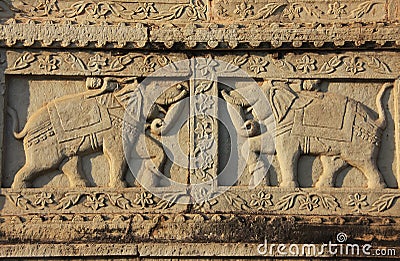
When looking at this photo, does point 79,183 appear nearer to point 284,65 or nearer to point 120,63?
point 120,63

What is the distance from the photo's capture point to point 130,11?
7.66 metres

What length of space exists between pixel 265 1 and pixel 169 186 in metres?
1.88

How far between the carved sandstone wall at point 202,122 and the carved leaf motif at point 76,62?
0.04 feet

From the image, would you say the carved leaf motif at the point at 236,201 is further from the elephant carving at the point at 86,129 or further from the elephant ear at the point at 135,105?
the elephant ear at the point at 135,105

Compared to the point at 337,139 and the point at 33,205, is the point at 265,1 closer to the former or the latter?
the point at 337,139

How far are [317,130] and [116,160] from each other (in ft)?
5.80

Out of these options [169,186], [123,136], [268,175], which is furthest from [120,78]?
[268,175]

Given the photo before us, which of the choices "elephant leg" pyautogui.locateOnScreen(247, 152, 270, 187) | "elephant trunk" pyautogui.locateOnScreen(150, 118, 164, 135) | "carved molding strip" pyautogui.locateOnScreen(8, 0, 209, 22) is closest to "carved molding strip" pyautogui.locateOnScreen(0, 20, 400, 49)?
"carved molding strip" pyautogui.locateOnScreen(8, 0, 209, 22)

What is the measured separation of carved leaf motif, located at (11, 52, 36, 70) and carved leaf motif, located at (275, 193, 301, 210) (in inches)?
97.8

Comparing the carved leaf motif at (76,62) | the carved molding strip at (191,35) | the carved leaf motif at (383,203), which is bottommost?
the carved leaf motif at (383,203)

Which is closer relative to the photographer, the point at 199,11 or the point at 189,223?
the point at 189,223

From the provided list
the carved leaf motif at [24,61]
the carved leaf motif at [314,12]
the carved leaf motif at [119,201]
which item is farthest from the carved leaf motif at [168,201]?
the carved leaf motif at [314,12]

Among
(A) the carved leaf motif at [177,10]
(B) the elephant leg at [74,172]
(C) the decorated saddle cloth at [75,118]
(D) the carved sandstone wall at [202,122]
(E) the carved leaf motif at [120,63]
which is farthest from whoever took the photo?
(A) the carved leaf motif at [177,10]

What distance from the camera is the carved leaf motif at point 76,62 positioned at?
753 centimetres
